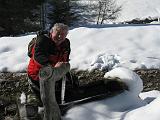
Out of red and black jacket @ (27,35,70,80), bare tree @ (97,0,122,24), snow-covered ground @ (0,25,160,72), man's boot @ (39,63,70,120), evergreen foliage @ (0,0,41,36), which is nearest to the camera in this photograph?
man's boot @ (39,63,70,120)

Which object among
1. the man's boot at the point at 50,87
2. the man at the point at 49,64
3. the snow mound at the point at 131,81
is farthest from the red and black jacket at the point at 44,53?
the snow mound at the point at 131,81

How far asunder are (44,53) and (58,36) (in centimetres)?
26

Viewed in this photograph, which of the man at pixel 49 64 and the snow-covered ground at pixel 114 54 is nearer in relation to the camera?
the man at pixel 49 64

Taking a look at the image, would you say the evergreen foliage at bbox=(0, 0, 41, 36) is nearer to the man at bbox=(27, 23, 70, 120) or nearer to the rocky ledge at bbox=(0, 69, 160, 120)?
the rocky ledge at bbox=(0, 69, 160, 120)

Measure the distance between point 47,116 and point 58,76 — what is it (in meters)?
0.49

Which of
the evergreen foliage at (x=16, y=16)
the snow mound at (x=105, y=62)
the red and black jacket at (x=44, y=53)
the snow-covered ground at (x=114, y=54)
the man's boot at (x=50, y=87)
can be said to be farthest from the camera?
the evergreen foliage at (x=16, y=16)

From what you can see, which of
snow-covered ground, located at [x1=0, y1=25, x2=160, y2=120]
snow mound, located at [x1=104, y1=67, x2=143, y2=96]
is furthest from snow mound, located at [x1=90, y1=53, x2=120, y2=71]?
snow mound, located at [x1=104, y1=67, x2=143, y2=96]

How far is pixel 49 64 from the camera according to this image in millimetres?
5535

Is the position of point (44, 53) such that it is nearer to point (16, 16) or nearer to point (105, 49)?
point (105, 49)

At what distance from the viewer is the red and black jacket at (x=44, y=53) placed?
18.4 feet

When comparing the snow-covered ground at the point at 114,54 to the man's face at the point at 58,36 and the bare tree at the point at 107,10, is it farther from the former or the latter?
the bare tree at the point at 107,10

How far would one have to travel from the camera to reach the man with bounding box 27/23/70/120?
5051mm

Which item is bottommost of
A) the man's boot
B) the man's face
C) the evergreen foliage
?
the evergreen foliage

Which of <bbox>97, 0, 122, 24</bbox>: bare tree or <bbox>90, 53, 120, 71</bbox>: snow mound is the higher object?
<bbox>90, 53, 120, 71</bbox>: snow mound
